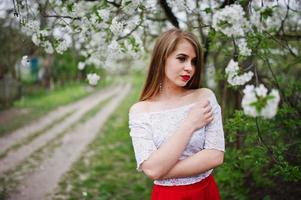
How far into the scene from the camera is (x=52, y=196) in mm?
5484

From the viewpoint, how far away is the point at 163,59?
7.17 ft

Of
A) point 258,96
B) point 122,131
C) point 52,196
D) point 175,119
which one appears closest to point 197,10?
point 175,119

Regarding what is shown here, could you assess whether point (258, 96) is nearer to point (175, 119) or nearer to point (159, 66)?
point (175, 119)

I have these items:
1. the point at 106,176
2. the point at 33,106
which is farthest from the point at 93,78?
the point at 33,106

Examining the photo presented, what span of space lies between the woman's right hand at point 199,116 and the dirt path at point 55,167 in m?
3.99

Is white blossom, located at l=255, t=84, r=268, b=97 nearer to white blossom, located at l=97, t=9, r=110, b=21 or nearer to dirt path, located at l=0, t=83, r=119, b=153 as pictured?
white blossom, located at l=97, t=9, r=110, b=21

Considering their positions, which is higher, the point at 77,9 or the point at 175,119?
the point at 77,9

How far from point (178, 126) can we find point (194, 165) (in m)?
0.22

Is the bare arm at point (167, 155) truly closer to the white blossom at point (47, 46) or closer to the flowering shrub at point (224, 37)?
the flowering shrub at point (224, 37)

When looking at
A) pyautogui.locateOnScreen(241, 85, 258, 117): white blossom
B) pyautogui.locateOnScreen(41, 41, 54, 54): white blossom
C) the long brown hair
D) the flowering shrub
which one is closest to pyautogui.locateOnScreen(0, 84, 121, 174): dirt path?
the flowering shrub

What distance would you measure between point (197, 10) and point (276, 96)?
2276mm

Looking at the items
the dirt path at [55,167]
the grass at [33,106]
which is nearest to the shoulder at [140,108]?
the dirt path at [55,167]

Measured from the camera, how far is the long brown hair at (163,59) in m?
2.13

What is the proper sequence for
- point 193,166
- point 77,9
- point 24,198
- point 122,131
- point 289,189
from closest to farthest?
1. point 193,166
2. point 77,9
3. point 289,189
4. point 24,198
5. point 122,131
